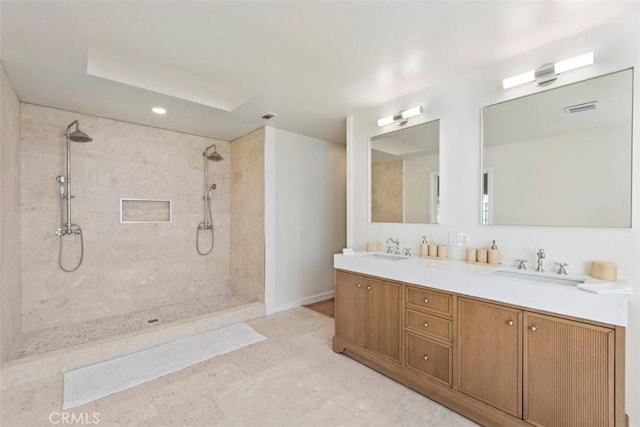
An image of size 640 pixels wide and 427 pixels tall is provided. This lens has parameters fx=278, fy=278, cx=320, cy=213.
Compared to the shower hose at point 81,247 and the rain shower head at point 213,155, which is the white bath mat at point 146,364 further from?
the rain shower head at point 213,155

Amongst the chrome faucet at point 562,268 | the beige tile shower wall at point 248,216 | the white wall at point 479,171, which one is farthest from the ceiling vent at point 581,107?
the beige tile shower wall at point 248,216

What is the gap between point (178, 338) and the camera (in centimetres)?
307

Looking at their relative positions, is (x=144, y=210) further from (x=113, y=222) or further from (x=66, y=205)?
(x=66, y=205)

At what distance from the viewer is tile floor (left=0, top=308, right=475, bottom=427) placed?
6.10 ft

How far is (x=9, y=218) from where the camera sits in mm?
2496

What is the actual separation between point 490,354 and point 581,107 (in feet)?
5.65

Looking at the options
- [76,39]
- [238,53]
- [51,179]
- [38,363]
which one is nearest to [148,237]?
[51,179]

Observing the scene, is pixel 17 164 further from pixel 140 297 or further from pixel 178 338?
pixel 178 338

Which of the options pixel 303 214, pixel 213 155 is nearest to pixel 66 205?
pixel 213 155

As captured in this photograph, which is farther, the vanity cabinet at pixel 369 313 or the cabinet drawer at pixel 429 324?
the vanity cabinet at pixel 369 313

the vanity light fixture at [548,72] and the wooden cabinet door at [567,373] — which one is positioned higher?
the vanity light fixture at [548,72]

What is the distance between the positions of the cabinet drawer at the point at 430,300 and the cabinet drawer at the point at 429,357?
0.24m

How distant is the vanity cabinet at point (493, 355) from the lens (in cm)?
141

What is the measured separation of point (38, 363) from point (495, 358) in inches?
138
